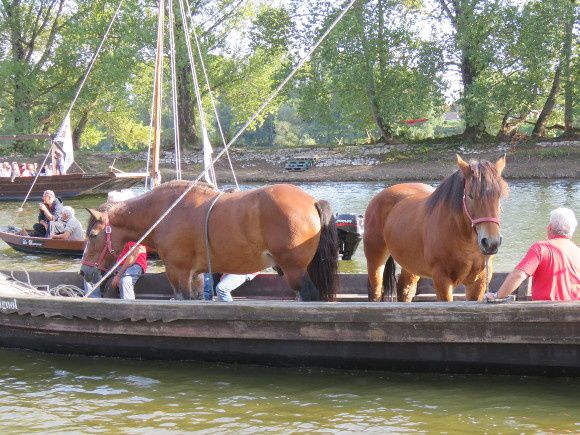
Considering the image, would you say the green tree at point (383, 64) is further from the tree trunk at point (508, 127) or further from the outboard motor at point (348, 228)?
the outboard motor at point (348, 228)

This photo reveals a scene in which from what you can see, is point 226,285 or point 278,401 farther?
point 226,285

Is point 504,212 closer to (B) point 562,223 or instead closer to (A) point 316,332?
(A) point 316,332

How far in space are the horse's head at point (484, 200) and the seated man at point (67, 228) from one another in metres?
10.9

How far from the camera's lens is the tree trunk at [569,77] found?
32.3 m

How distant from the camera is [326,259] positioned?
8.11m

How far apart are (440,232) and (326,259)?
145 cm

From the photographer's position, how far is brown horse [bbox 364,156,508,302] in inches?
256

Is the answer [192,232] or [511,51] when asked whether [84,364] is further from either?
[511,51]

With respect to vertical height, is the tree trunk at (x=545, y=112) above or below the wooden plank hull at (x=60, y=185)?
above

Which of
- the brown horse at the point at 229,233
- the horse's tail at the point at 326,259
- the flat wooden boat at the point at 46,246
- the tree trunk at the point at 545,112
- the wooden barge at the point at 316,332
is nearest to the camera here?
the wooden barge at the point at 316,332

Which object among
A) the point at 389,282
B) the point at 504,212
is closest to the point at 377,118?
the point at 504,212

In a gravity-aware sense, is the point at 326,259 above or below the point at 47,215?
above

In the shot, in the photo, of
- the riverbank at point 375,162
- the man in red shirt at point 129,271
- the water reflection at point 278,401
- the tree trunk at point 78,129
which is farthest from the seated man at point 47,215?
the tree trunk at point 78,129

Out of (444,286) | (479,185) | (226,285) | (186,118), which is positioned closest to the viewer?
(479,185)
